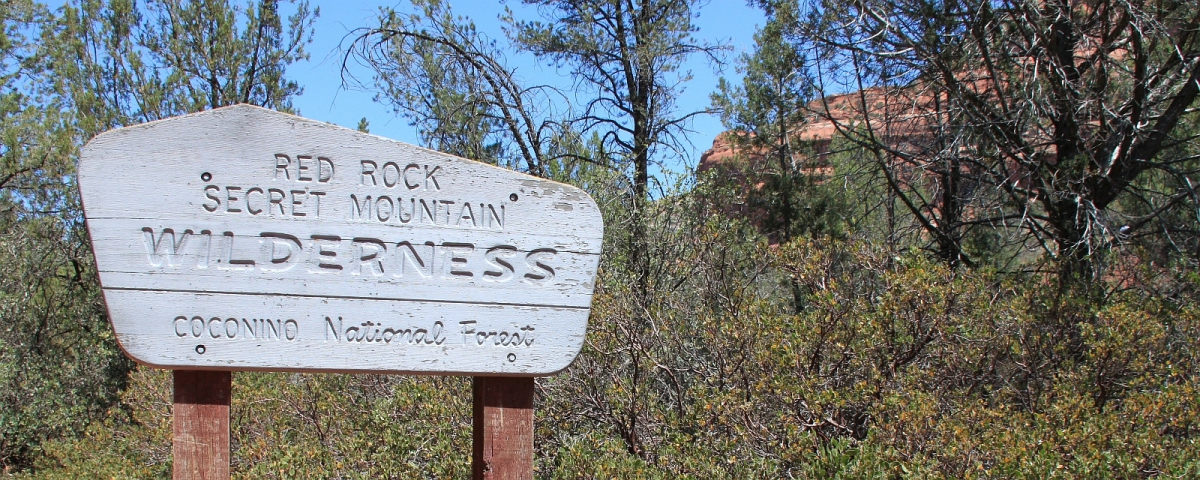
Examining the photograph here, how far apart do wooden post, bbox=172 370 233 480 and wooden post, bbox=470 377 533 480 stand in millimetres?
613

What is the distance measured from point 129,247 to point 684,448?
226 cm

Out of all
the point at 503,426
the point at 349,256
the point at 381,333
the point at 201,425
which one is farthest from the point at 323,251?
the point at 503,426

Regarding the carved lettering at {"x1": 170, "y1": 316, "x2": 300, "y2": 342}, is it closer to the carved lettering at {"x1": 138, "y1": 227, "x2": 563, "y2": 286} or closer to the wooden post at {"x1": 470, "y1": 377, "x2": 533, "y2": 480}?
the carved lettering at {"x1": 138, "y1": 227, "x2": 563, "y2": 286}

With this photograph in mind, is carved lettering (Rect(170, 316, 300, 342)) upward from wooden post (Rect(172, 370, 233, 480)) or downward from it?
upward

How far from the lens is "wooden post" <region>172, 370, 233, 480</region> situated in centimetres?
207

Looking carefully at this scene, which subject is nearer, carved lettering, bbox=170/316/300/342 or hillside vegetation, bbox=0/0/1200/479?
carved lettering, bbox=170/316/300/342

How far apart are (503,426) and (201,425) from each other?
722 mm

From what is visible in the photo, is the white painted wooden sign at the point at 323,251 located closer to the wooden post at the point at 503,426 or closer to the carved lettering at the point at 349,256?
the carved lettering at the point at 349,256

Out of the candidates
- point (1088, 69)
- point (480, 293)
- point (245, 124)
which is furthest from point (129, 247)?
point (1088, 69)

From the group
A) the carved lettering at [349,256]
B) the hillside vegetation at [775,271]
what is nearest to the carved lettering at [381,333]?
the carved lettering at [349,256]

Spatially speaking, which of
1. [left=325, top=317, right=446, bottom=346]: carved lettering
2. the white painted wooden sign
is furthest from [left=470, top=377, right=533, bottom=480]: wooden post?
[left=325, top=317, right=446, bottom=346]: carved lettering

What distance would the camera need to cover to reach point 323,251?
2.04m

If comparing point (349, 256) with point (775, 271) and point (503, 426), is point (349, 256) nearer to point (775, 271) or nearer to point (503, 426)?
point (503, 426)

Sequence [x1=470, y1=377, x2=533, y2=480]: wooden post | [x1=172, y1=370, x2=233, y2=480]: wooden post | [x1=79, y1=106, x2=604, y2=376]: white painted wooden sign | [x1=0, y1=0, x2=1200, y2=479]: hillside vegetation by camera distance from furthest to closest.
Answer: [x1=0, y1=0, x2=1200, y2=479]: hillside vegetation, [x1=470, y1=377, x2=533, y2=480]: wooden post, [x1=172, y1=370, x2=233, y2=480]: wooden post, [x1=79, y1=106, x2=604, y2=376]: white painted wooden sign
